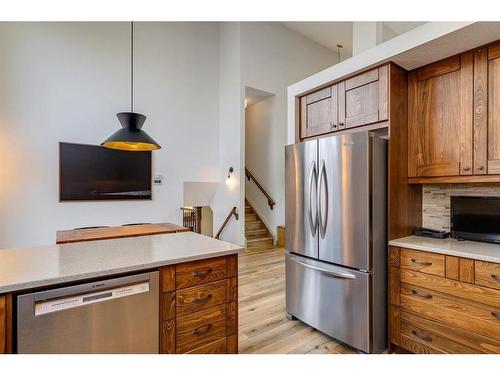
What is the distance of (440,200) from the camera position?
2.30m

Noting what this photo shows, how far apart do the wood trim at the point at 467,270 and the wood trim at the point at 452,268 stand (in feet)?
0.07

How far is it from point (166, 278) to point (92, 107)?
433 centimetres

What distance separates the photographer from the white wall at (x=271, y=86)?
5938 millimetres

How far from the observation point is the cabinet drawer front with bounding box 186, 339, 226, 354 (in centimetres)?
157

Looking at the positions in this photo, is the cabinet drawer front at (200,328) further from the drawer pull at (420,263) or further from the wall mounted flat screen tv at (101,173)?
the wall mounted flat screen tv at (101,173)

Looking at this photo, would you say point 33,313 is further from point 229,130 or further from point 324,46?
point 324,46

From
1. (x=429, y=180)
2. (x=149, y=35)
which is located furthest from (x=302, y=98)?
(x=149, y=35)

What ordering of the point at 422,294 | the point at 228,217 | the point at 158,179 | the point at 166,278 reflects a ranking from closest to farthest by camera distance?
the point at 166,278 < the point at 422,294 < the point at 158,179 < the point at 228,217

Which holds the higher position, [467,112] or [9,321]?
[467,112]

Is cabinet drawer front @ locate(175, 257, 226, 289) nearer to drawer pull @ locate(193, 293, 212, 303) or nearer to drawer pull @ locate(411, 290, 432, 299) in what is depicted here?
drawer pull @ locate(193, 293, 212, 303)

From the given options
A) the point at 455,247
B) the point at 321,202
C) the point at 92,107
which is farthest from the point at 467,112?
the point at 92,107

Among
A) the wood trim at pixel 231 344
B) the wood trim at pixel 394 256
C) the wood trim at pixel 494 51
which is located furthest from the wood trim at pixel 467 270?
the wood trim at pixel 231 344

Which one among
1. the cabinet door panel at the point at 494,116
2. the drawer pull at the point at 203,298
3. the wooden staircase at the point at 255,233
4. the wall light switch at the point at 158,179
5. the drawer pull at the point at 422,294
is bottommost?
the wooden staircase at the point at 255,233

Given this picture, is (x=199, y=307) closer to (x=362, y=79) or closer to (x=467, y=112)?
(x=362, y=79)
